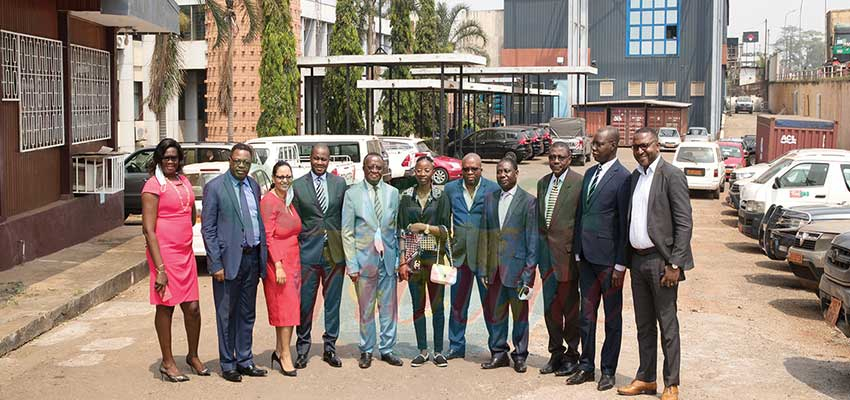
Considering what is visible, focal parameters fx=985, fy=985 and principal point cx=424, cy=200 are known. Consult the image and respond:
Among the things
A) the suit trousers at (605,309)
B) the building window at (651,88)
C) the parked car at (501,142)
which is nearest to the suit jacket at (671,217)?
the suit trousers at (605,309)

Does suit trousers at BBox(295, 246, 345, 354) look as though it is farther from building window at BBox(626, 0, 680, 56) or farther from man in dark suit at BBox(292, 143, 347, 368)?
building window at BBox(626, 0, 680, 56)

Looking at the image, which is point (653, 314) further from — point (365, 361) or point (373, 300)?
point (365, 361)

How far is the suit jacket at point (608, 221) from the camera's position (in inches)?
289

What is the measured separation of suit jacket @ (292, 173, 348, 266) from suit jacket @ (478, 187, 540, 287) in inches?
46.7

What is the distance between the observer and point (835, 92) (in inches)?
1946

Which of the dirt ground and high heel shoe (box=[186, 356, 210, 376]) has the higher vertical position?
high heel shoe (box=[186, 356, 210, 376])

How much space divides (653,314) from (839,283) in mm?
2156

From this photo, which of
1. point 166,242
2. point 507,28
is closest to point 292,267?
point 166,242

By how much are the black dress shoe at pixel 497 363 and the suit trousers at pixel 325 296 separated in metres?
1.29

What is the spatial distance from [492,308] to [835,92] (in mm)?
46321

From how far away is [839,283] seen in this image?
27.6 feet

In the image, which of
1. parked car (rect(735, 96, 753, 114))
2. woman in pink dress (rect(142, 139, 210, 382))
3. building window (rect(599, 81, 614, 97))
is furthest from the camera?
parked car (rect(735, 96, 753, 114))

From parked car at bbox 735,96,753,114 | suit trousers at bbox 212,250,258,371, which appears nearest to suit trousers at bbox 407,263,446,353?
suit trousers at bbox 212,250,258,371

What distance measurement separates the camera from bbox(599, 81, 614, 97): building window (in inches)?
2776
